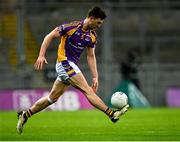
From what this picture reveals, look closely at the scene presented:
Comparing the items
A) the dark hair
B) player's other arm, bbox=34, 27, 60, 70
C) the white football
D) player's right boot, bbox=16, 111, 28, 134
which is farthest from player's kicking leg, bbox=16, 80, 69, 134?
the dark hair

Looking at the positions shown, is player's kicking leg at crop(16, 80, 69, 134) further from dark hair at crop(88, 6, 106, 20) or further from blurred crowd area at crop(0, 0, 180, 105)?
blurred crowd area at crop(0, 0, 180, 105)

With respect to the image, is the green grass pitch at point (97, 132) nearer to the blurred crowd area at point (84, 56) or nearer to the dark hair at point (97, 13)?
the dark hair at point (97, 13)

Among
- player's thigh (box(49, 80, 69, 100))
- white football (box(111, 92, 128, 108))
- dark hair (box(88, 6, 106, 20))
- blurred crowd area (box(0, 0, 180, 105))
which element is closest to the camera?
dark hair (box(88, 6, 106, 20))

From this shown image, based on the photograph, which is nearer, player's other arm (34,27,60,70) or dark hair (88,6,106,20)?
player's other arm (34,27,60,70)

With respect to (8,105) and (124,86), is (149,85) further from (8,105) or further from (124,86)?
(8,105)

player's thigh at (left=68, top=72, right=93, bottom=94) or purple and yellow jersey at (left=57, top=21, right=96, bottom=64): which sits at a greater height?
purple and yellow jersey at (left=57, top=21, right=96, bottom=64)

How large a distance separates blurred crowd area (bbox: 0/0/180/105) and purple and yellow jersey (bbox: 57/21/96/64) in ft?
53.1

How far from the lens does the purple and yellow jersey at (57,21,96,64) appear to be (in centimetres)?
1350

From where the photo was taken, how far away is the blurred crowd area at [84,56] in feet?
98.8

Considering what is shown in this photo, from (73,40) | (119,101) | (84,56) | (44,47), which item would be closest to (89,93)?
(119,101)

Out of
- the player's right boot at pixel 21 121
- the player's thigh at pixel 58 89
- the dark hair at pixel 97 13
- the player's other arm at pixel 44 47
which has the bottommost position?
the player's right boot at pixel 21 121

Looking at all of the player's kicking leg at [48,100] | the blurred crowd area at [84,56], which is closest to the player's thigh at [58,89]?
the player's kicking leg at [48,100]

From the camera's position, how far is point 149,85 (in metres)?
30.9

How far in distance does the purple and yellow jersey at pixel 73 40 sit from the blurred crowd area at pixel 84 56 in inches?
638
